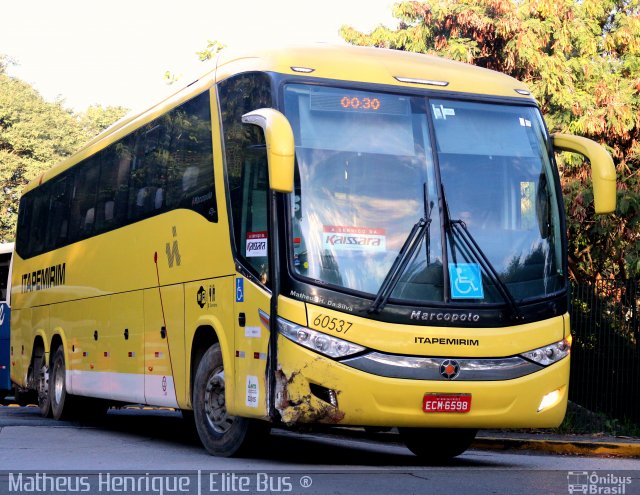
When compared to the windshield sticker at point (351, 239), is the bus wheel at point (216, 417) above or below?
below

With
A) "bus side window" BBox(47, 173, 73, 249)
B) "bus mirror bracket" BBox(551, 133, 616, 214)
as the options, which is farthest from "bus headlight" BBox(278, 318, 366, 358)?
"bus side window" BBox(47, 173, 73, 249)

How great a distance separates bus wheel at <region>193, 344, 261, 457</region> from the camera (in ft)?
36.1

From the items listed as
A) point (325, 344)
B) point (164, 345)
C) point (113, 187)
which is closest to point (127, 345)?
point (164, 345)

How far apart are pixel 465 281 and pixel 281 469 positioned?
226 cm

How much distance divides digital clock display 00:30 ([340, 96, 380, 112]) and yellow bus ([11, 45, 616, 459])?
0.02 metres

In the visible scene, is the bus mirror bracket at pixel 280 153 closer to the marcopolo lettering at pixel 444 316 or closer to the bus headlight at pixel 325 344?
the bus headlight at pixel 325 344

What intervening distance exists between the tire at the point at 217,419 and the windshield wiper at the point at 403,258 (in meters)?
1.77

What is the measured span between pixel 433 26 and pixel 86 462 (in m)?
14.8

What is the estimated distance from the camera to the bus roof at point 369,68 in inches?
425

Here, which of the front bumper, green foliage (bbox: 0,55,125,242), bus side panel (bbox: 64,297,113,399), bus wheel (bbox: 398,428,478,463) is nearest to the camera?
the front bumper

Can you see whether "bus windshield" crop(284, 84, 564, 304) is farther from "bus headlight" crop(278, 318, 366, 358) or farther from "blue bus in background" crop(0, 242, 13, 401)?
"blue bus in background" crop(0, 242, 13, 401)

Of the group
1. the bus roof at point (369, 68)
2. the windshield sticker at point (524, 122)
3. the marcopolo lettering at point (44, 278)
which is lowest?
the marcopolo lettering at point (44, 278)

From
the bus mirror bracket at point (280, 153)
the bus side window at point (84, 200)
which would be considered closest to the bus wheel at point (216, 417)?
the bus mirror bracket at point (280, 153)

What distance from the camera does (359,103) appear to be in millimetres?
10719
